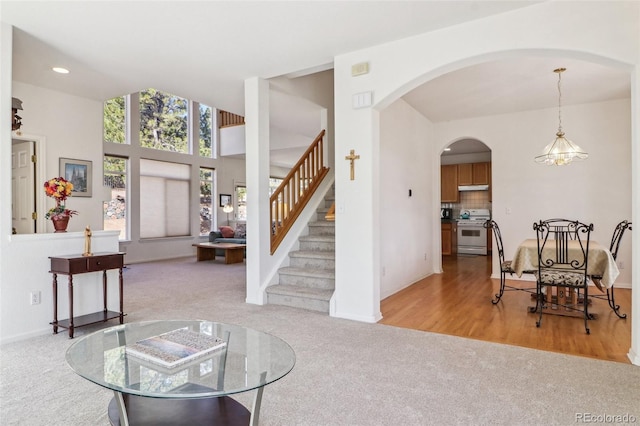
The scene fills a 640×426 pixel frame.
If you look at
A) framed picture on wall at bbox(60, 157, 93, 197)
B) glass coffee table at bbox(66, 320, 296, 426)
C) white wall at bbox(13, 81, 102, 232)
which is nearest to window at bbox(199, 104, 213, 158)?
white wall at bbox(13, 81, 102, 232)

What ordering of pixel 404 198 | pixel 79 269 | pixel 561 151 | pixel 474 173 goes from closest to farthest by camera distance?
pixel 79 269 < pixel 561 151 < pixel 404 198 < pixel 474 173

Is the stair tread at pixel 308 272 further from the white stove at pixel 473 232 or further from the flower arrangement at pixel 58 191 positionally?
the white stove at pixel 473 232

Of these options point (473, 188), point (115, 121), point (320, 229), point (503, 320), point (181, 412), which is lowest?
point (503, 320)

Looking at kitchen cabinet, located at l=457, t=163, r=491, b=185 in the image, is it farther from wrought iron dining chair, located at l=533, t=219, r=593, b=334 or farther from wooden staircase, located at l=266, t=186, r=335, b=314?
wooden staircase, located at l=266, t=186, r=335, b=314

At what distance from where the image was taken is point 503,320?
3.87 meters

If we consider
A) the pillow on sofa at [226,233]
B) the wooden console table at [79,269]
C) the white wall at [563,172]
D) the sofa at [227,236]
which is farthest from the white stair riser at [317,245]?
the pillow on sofa at [226,233]

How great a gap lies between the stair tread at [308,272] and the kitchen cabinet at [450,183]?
6395mm

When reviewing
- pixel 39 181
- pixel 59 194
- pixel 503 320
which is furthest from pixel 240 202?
pixel 503 320

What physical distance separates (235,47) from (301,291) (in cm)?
278

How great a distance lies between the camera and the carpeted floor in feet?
6.79

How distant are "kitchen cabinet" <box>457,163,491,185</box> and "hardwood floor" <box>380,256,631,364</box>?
14.2ft

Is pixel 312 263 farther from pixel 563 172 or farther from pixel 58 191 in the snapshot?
pixel 563 172

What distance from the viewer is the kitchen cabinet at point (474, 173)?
9.53 meters

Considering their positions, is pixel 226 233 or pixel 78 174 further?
pixel 226 233
